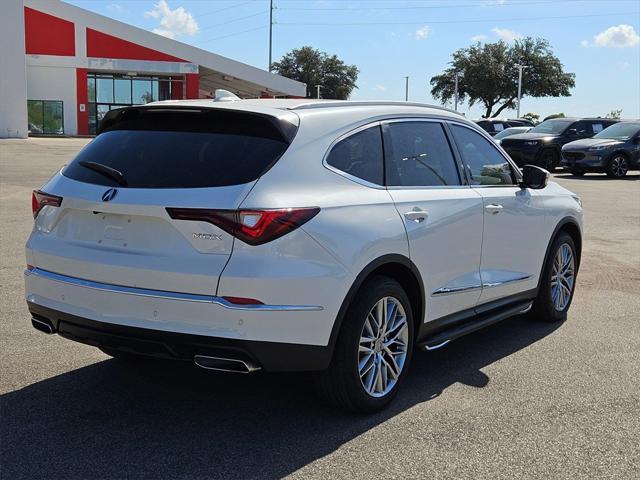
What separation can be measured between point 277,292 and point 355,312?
55 cm

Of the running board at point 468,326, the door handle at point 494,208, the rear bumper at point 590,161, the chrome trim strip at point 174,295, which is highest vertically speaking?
the door handle at point 494,208

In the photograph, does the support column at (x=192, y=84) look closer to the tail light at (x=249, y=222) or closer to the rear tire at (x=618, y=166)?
the rear tire at (x=618, y=166)

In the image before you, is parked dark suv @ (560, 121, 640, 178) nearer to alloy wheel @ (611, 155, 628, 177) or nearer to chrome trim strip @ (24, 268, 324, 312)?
alloy wheel @ (611, 155, 628, 177)

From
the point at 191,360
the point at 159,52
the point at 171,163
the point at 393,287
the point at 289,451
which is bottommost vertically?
the point at 289,451

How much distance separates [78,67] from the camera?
46.6 m

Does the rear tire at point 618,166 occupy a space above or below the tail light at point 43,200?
below

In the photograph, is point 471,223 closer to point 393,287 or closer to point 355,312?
point 393,287

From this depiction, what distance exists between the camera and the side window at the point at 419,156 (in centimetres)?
452

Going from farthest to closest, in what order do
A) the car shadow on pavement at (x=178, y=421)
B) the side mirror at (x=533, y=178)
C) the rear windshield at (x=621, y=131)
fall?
the rear windshield at (x=621, y=131) → the side mirror at (x=533, y=178) → the car shadow on pavement at (x=178, y=421)

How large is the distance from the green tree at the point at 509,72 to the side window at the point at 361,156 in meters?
73.4

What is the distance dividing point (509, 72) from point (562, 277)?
72.6 metres

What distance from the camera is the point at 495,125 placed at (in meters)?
32.7

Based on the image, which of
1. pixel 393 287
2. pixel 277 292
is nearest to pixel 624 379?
pixel 393 287

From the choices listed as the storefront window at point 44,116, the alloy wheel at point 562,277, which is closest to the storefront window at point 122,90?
the storefront window at point 44,116
